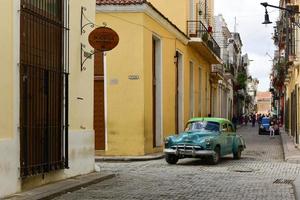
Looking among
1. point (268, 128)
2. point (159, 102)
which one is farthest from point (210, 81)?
point (159, 102)

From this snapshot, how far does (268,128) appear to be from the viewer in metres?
46.1

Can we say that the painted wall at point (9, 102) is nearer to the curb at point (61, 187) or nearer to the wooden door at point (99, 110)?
the curb at point (61, 187)

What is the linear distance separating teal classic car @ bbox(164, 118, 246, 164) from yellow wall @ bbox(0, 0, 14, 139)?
924 cm

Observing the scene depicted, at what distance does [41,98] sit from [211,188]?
4207mm

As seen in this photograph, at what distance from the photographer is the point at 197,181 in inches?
601

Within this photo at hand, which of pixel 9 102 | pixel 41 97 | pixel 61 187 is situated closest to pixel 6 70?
pixel 9 102

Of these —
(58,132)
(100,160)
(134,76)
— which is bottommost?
(100,160)

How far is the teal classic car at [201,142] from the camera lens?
19.8 metres

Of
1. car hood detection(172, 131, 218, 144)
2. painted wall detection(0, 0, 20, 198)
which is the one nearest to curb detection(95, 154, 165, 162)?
car hood detection(172, 131, 218, 144)

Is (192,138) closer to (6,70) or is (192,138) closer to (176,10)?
(6,70)

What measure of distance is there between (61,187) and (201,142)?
7.78 metres

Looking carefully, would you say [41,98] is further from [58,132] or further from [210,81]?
[210,81]

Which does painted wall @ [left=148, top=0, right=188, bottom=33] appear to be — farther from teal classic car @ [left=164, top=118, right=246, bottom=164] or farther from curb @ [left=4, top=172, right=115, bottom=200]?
curb @ [left=4, top=172, right=115, bottom=200]

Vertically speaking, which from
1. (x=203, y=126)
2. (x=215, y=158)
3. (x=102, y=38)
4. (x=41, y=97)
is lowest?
(x=215, y=158)
